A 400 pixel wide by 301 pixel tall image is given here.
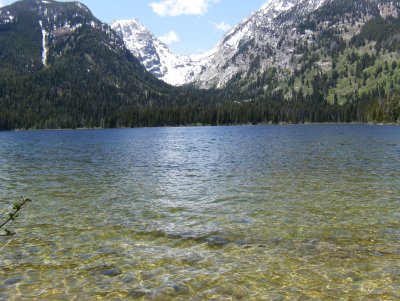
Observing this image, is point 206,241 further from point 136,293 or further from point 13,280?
point 13,280

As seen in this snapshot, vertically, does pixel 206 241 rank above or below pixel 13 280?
above

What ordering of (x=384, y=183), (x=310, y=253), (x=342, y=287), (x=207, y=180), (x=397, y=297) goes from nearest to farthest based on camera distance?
(x=397, y=297) < (x=342, y=287) < (x=310, y=253) < (x=384, y=183) < (x=207, y=180)

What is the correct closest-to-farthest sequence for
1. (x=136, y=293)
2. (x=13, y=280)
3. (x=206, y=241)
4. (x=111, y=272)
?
1. (x=136, y=293)
2. (x=13, y=280)
3. (x=111, y=272)
4. (x=206, y=241)

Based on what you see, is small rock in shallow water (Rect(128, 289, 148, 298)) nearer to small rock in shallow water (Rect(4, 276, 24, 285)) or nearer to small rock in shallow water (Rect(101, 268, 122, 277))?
small rock in shallow water (Rect(101, 268, 122, 277))

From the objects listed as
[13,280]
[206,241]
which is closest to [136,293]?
[13,280]

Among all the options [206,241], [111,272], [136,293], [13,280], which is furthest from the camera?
[206,241]

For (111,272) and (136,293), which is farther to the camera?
(111,272)

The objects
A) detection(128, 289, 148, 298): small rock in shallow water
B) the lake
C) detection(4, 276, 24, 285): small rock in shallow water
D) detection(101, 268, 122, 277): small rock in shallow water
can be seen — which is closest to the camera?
detection(128, 289, 148, 298): small rock in shallow water

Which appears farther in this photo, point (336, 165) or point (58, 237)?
point (336, 165)

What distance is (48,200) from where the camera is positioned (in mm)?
31734

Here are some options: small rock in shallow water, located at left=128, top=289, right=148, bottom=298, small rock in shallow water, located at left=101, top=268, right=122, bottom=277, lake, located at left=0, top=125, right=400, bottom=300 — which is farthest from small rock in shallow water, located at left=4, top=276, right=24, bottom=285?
small rock in shallow water, located at left=128, top=289, right=148, bottom=298

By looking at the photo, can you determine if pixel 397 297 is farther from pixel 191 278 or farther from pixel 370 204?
pixel 370 204

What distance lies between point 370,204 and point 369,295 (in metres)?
15.7

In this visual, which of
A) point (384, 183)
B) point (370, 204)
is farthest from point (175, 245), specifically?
point (384, 183)
